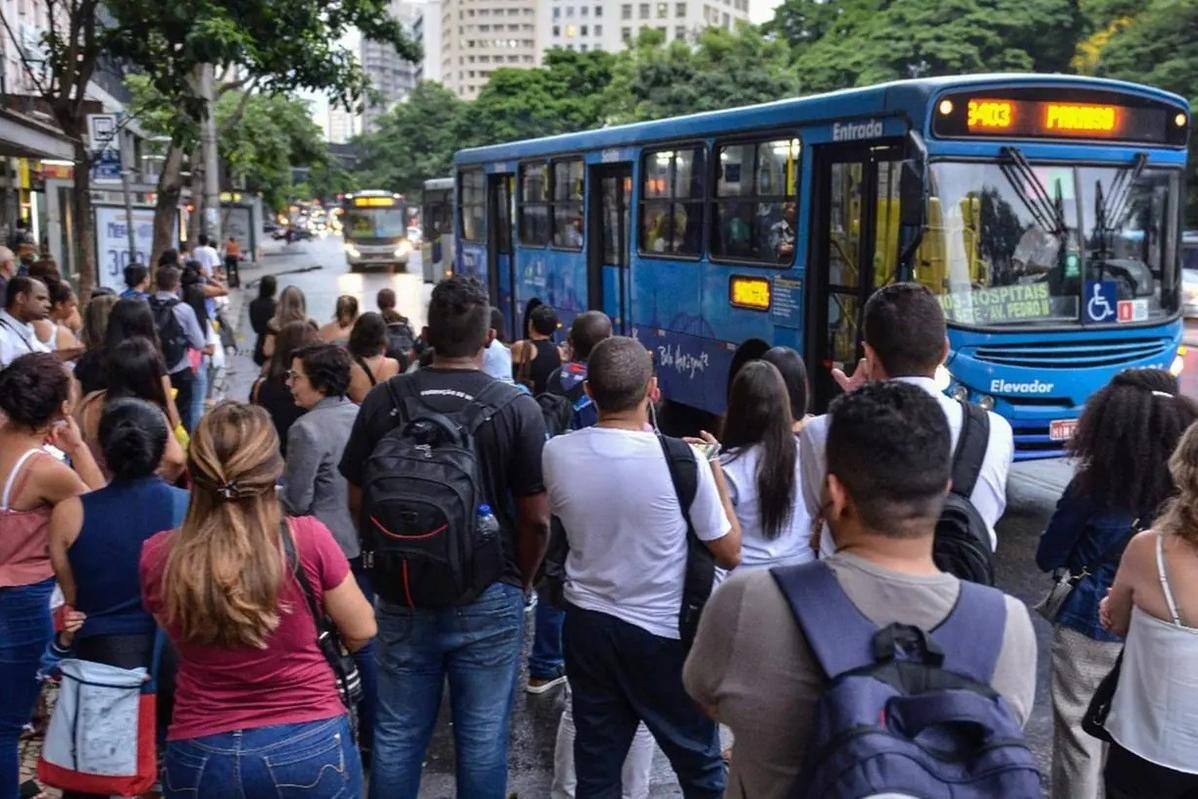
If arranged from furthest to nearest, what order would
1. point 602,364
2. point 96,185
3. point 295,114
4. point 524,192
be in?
point 295,114
point 96,185
point 524,192
point 602,364

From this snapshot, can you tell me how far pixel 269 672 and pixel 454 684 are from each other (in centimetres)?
92

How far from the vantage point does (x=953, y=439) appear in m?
3.37

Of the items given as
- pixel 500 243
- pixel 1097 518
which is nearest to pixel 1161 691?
pixel 1097 518

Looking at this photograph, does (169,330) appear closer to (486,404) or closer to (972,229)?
(972,229)

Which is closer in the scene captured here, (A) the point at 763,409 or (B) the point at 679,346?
(A) the point at 763,409

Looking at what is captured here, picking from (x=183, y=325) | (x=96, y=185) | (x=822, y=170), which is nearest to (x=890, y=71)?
(x=96, y=185)

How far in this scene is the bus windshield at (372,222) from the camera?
4478 cm

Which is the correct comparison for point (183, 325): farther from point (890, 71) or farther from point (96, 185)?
point (890, 71)

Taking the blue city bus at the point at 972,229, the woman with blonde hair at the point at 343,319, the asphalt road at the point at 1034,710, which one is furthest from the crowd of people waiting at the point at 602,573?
the blue city bus at the point at 972,229

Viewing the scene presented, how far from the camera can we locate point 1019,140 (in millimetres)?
8523

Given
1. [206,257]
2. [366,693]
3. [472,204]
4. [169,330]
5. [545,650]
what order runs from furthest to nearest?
[206,257]
[472,204]
[169,330]
[545,650]
[366,693]

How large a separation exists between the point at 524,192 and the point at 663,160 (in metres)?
4.26

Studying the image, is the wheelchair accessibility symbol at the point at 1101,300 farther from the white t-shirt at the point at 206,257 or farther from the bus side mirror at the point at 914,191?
the white t-shirt at the point at 206,257

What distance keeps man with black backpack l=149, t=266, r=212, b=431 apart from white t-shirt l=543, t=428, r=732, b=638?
248 inches
